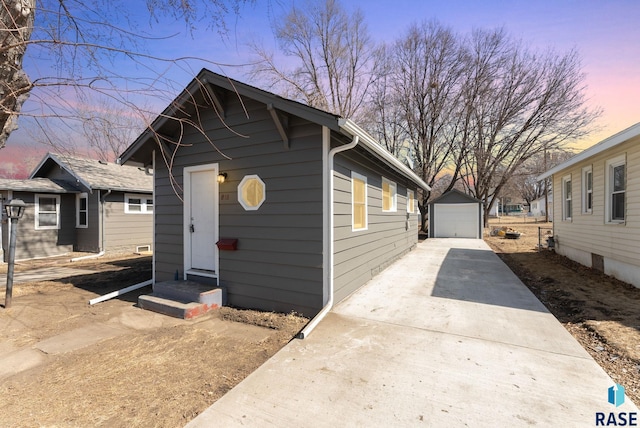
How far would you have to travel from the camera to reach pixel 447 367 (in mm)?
2676

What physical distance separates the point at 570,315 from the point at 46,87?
6.50 m

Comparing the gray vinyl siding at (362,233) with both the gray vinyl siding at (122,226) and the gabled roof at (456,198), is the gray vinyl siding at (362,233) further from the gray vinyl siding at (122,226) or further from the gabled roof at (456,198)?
the gray vinyl siding at (122,226)

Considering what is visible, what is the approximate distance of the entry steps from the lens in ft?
14.0

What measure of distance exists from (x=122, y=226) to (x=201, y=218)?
8.61 metres

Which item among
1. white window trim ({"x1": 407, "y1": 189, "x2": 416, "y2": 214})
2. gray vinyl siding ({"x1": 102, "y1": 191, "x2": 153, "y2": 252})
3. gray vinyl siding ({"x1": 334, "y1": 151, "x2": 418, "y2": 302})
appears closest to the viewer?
gray vinyl siding ({"x1": 334, "y1": 151, "x2": 418, "y2": 302})

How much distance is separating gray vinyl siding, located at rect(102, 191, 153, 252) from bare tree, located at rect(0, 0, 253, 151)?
9.95 metres

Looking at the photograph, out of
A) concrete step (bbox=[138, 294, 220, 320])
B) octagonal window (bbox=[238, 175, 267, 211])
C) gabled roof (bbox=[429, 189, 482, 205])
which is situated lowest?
concrete step (bbox=[138, 294, 220, 320])

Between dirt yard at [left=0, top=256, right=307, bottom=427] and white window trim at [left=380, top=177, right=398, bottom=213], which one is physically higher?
white window trim at [left=380, top=177, right=398, bottom=213]

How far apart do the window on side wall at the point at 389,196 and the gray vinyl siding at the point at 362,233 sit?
0.14 metres

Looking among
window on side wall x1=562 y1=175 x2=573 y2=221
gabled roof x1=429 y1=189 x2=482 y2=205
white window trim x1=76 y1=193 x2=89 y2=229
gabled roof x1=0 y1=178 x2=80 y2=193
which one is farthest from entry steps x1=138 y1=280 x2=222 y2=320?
gabled roof x1=429 y1=189 x2=482 y2=205

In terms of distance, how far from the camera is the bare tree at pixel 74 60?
2.19 meters

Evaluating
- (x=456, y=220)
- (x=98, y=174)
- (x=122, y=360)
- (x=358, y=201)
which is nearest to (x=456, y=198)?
(x=456, y=220)

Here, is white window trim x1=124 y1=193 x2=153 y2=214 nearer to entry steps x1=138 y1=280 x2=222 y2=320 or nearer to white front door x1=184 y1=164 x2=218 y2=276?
white front door x1=184 y1=164 x2=218 y2=276

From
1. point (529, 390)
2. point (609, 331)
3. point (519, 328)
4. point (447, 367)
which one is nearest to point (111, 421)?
point (447, 367)
